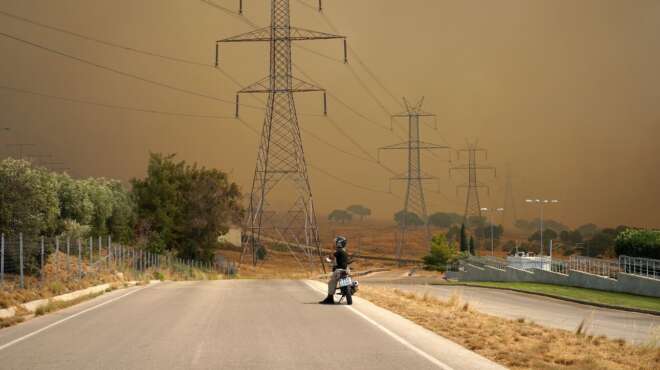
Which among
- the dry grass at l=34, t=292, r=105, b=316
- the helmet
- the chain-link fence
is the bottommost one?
the dry grass at l=34, t=292, r=105, b=316

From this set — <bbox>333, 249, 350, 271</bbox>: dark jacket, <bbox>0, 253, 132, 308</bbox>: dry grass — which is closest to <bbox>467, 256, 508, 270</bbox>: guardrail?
<bbox>0, 253, 132, 308</bbox>: dry grass

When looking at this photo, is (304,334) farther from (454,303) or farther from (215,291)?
(215,291)

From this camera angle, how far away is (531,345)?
53.0 ft

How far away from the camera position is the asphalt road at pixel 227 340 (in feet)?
43.5

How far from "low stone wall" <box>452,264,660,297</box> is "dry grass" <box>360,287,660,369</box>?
31.9m

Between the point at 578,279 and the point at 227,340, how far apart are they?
49.4 meters

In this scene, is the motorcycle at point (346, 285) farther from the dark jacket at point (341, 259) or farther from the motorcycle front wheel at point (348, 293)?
the dark jacket at point (341, 259)

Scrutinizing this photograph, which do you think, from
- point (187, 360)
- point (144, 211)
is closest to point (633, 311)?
point (187, 360)

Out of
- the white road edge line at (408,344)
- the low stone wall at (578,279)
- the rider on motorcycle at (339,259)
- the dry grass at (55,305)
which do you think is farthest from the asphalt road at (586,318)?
the dry grass at (55,305)

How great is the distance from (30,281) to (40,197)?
10396 millimetres

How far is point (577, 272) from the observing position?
61750 mm

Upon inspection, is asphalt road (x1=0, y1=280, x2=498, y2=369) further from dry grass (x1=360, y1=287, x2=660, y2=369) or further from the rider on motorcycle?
the rider on motorcycle

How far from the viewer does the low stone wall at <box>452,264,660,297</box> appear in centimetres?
5203

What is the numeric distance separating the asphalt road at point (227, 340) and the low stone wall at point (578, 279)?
31.7m
